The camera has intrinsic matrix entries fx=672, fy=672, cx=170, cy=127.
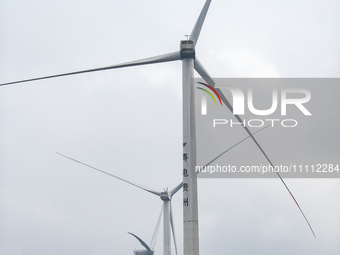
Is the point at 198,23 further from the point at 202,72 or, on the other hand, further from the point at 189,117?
the point at 189,117

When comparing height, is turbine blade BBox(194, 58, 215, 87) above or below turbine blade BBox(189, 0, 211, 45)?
below

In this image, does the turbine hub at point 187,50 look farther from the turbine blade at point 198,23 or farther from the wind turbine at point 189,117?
the turbine blade at point 198,23

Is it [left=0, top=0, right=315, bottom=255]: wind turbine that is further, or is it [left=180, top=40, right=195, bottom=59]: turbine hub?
[left=180, top=40, right=195, bottom=59]: turbine hub

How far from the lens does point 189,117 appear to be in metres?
65.9

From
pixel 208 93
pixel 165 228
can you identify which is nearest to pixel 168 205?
pixel 165 228

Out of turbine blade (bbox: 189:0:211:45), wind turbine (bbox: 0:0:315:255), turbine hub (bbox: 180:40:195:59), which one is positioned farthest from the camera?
turbine blade (bbox: 189:0:211:45)

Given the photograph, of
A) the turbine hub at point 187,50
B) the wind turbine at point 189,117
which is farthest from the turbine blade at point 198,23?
the turbine hub at point 187,50

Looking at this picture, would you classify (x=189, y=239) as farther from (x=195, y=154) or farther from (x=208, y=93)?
(x=208, y=93)

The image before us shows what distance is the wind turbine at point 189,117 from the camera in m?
63.3

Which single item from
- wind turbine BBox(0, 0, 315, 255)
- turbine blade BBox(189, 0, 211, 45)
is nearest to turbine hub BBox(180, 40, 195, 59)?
wind turbine BBox(0, 0, 315, 255)

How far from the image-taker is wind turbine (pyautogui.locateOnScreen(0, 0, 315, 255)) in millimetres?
63344

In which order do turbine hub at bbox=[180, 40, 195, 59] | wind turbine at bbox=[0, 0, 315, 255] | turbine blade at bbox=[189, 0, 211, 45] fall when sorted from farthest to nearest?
1. turbine blade at bbox=[189, 0, 211, 45]
2. turbine hub at bbox=[180, 40, 195, 59]
3. wind turbine at bbox=[0, 0, 315, 255]

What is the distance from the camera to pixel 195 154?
65.4 meters

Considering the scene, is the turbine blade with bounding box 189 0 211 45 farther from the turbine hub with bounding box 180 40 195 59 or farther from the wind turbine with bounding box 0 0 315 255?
the turbine hub with bounding box 180 40 195 59
